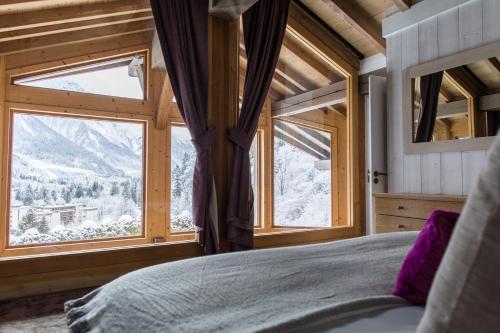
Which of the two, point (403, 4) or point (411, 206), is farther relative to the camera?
point (403, 4)

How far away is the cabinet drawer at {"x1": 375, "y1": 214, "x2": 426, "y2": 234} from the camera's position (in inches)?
113

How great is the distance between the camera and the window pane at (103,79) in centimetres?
277

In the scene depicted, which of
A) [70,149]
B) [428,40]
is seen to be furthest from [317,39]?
[70,149]

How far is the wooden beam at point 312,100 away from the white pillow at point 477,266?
3503 mm

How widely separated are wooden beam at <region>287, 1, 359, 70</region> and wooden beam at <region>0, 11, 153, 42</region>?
169 cm

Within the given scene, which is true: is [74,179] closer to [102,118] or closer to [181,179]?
[102,118]

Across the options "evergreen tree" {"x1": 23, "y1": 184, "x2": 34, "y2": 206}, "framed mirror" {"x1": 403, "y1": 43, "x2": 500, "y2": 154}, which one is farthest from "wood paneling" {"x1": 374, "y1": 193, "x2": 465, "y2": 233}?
"evergreen tree" {"x1": 23, "y1": 184, "x2": 34, "y2": 206}

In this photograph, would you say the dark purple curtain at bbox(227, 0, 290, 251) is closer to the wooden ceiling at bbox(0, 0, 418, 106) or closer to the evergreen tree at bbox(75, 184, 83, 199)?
the wooden ceiling at bbox(0, 0, 418, 106)

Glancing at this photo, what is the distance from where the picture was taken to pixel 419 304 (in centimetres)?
86

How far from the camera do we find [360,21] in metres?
3.81

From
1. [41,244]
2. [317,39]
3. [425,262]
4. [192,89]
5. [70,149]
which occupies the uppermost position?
[317,39]

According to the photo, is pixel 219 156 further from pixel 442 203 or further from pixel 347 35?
pixel 347 35

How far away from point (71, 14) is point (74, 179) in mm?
1302

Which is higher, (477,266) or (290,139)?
(290,139)
